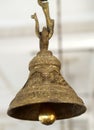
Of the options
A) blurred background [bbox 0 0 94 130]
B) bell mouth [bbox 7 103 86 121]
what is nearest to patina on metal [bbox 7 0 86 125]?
bell mouth [bbox 7 103 86 121]

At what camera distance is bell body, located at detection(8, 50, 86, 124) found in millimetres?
1086

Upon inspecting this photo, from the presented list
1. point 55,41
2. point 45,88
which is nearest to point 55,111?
point 45,88

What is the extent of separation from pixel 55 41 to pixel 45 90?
2.35 metres

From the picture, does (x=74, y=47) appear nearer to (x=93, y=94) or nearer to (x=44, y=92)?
(x=93, y=94)

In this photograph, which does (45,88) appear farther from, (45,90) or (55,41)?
(55,41)

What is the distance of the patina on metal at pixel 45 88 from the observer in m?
1.09

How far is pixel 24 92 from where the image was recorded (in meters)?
1.13

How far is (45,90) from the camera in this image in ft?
3.59

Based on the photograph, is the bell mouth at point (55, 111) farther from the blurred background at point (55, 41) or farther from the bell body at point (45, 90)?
the blurred background at point (55, 41)

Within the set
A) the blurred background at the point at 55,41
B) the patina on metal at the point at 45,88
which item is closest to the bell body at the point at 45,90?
the patina on metal at the point at 45,88

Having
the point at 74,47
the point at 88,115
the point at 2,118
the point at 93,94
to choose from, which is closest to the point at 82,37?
the point at 74,47

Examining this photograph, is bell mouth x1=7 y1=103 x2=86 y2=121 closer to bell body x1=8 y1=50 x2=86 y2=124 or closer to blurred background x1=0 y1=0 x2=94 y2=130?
bell body x1=8 y1=50 x2=86 y2=124

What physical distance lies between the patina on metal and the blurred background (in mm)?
1547


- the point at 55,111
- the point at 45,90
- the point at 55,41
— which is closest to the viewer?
the point at 45,90
